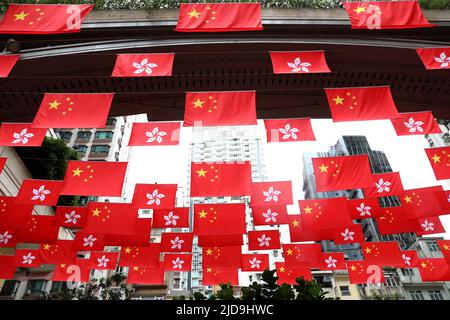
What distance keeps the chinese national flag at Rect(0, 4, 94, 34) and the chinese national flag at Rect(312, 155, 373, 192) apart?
619 centimetres

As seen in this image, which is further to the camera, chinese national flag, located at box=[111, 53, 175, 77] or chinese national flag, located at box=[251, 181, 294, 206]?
chinese national flag, located at box=[251, 181, 294, 206]

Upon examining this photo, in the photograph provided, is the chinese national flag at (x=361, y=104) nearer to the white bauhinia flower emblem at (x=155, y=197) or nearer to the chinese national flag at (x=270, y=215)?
the chinese national flag at (x=270, y=215)

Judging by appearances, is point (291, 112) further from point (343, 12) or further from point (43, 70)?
point (43, 70)

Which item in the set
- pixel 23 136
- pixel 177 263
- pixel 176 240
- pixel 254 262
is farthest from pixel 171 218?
pixel 23 136

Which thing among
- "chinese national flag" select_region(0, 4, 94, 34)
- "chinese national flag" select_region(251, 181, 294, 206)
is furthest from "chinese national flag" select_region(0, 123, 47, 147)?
"chinese national flag" select_region(251, 181, 294, 206)

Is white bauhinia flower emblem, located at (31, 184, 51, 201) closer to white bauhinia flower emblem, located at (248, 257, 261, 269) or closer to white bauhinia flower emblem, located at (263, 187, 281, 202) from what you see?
white bauhinia flower emblem, located at (263, 187, 281, 202)

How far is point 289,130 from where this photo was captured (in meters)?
6.92

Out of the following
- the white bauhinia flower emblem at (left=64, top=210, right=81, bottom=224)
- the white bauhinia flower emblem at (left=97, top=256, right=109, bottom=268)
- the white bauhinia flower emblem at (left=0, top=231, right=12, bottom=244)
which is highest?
the white bauhinia flower emblem at (left=64, top=210, right=81, bottom=224)

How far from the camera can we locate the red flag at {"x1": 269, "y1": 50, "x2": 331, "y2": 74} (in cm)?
675

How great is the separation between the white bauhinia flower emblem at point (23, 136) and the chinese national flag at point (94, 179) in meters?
0.96

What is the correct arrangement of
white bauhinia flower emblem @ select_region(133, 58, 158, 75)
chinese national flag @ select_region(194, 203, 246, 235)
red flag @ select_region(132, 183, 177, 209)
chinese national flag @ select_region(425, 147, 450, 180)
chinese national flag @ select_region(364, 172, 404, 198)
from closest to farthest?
white bauhinia flower emblem @ select_region(133, 58, 158, 75), chinese national flag @ select_region(425, 147, 450, 180), red flag @ select_region(132, 183, 177, 209), chinese national flag @ select_region(194, 203, 246, 235), chinese national flag @ select_region(364, 172, 404, 198)

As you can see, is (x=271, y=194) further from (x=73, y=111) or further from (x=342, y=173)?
(x=73, y=111)

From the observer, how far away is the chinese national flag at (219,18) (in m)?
A: 7.00
